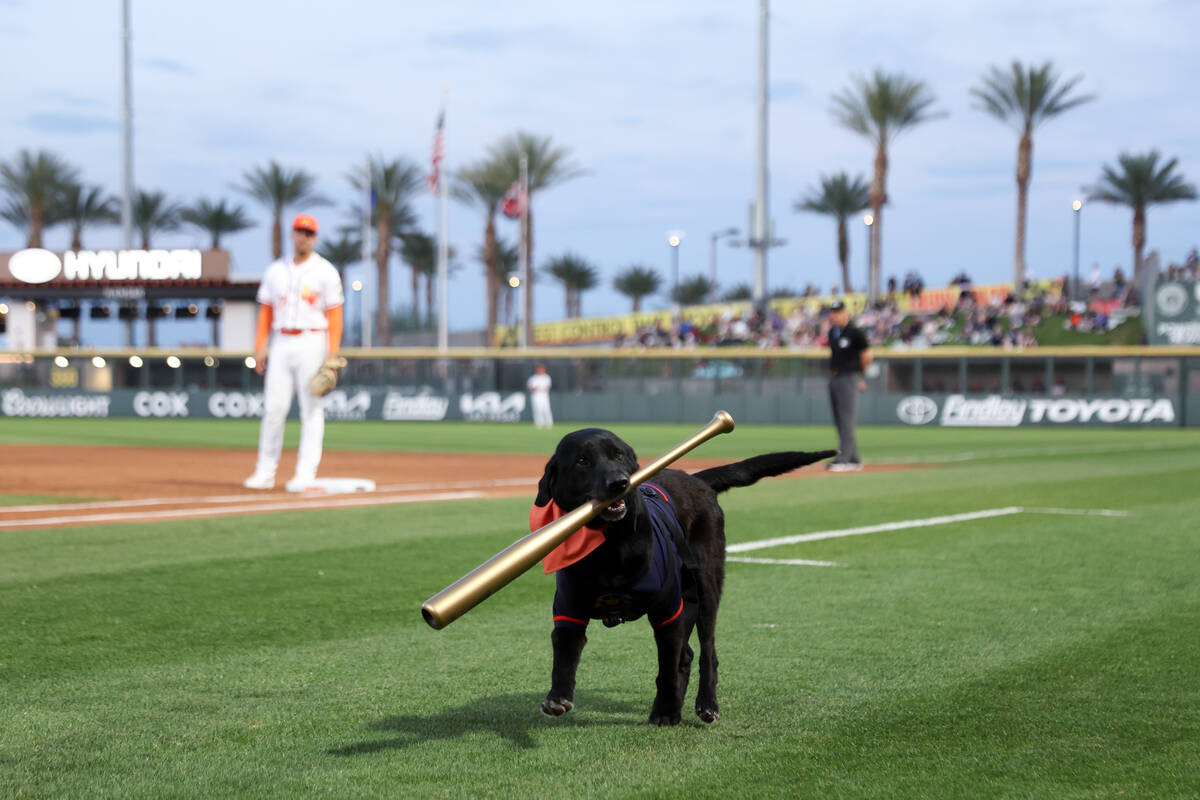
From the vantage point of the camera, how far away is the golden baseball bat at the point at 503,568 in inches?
116

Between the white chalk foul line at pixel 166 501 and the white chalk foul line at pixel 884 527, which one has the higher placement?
the white chalk foul line at pixel 884 527

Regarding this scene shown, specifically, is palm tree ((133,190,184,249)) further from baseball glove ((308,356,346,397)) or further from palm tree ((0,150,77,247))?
baseball glove ((308,356,346,397))

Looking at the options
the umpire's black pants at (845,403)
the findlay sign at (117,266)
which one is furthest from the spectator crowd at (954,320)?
the umpire's black pants at (845,403)

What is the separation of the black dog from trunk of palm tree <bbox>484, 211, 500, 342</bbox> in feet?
181

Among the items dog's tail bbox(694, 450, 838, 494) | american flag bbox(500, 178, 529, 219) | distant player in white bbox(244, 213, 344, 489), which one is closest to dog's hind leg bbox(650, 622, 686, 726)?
dog's tail bbox(694, 450, 838, 494)

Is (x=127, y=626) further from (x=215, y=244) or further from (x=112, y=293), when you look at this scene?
(x=215, y=244)

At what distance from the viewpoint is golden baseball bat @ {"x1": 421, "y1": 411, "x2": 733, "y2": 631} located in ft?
9.70

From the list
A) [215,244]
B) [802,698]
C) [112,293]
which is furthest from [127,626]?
[215,244]

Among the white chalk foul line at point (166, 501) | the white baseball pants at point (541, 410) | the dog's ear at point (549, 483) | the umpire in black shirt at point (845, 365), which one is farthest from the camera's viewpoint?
the white baseball pants at point (541, 410)

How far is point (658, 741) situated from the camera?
3590 millimetres

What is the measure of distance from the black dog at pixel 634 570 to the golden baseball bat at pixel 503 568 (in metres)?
0.07

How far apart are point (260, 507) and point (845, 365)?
755cm

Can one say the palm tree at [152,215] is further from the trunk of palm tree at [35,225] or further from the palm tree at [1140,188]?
the palm tree at [1140,188]

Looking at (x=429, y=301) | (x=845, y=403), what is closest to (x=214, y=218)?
(x=429, y=301)
